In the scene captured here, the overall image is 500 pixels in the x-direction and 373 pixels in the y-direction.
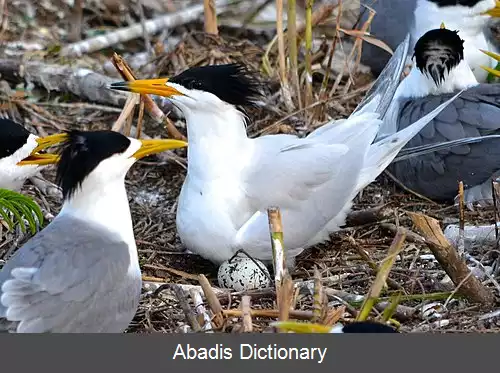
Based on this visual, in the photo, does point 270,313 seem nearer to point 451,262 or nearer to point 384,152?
point 451,262

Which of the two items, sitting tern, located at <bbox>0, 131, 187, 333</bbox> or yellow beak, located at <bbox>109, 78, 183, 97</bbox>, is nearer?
sitting tern, located at <bbox>0, 131, 187, 333</bbox>

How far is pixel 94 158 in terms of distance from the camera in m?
4.62

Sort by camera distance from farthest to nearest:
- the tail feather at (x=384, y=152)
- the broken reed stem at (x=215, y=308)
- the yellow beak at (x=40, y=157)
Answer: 1. the tail feather at (x=384, y=152)
2. the yellow beak at (x=40, y=157)
3. the broken reed stem at (x=215, y=308)

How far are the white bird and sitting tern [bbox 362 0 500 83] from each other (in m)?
2.77

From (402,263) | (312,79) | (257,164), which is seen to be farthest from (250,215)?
(312,79)

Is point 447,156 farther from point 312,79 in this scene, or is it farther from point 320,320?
point 320,320

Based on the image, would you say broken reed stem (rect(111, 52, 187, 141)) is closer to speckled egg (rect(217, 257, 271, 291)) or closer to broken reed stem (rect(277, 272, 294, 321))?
speckled egg (rect(217, 257, 271, 291))

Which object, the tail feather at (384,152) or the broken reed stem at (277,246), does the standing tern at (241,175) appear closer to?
the tail feather at (384,152)

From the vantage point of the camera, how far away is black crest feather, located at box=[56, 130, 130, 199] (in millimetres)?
4586

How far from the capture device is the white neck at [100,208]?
468 centimetres

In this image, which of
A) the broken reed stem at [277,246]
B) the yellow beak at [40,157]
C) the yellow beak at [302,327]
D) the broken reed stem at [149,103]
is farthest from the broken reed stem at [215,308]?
the broken reed stem at [149,103]

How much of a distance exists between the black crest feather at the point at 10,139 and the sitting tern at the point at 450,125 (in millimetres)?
2076

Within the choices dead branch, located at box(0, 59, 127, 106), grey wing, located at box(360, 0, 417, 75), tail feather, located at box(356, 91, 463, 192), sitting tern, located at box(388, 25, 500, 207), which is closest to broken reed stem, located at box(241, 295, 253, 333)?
tail feather, located at box(356, 91, 463, 192)

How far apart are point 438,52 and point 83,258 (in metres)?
2.73
